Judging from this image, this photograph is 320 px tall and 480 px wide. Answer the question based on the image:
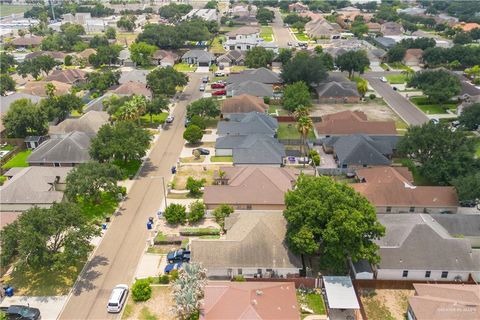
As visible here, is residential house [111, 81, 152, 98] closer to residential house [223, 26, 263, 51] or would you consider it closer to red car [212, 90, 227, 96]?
red car [212, 90, 227, 96]

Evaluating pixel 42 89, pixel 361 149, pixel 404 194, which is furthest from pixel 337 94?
pixel 42 89

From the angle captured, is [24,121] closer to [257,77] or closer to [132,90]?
[132,90]

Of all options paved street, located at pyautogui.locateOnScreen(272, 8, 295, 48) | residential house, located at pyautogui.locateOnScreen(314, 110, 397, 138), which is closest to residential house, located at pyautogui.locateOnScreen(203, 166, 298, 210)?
residential house, located at pyautogui.locateOnScreen(314, 110, 397, 138)

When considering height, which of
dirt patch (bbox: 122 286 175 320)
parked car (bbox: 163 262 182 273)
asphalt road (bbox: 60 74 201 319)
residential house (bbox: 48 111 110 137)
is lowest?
dirt patch (bbox: 122 286 175 320)

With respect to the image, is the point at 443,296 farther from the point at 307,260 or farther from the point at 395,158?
the point at 395,158

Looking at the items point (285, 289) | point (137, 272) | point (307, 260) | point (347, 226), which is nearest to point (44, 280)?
point (137, 272)

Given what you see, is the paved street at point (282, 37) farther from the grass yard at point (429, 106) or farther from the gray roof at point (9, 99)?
the gray roof at point (9, 99)

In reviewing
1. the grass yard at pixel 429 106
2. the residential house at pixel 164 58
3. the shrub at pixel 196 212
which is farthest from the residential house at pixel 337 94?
the shrub at pixel 196 212
